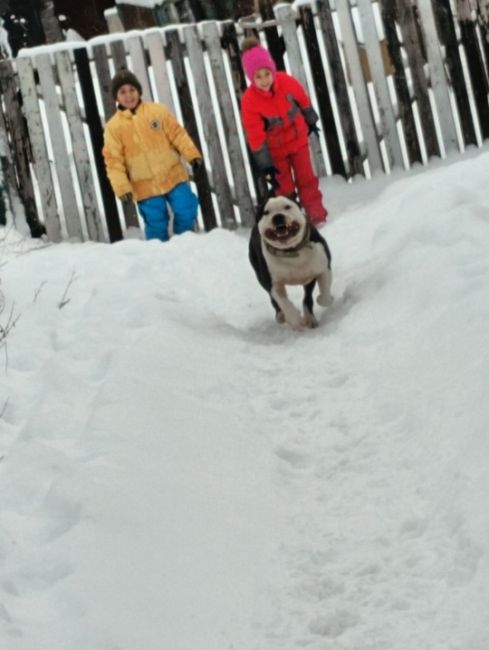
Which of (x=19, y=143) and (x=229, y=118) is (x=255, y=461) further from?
(x=19, y=143)

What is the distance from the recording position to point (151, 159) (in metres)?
8.98

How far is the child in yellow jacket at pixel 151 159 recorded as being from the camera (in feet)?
29.2

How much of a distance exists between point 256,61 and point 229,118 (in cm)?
83

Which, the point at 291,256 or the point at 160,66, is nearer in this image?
the point at 291,256

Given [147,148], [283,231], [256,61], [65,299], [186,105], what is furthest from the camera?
[186,105]

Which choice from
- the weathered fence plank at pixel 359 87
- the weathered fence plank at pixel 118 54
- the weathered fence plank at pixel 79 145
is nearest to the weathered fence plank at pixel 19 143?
the weathered fence plank at pixel 79 145

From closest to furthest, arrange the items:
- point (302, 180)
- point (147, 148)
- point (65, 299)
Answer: point (65, 299) → point (302, 180) → point (147, 148)

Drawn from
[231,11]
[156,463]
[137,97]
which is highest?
[231,11]

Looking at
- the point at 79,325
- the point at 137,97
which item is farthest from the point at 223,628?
the point at 137,97

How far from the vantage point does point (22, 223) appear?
9.30 metres

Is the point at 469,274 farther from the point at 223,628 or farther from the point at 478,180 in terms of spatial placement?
the point at 223,628

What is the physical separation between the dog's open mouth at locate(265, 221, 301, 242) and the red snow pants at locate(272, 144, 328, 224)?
2619 mm

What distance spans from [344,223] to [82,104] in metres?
2.59

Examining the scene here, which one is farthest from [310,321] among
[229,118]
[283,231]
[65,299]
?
[229,118]
